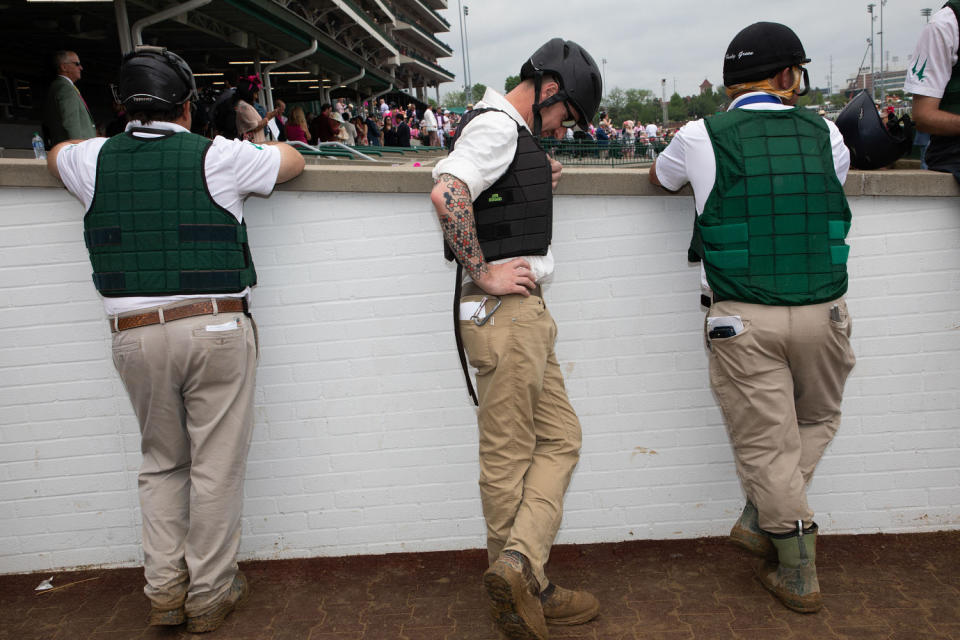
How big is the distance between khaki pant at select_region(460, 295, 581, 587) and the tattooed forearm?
171mm

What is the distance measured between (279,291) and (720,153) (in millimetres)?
2038

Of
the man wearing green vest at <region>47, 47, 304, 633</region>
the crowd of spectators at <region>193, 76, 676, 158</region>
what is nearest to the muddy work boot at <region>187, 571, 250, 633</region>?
the man wearing green vest at <region>47, 47, 304, 633</region>

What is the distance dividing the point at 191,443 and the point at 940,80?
3.57 m

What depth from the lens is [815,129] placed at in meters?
2.75

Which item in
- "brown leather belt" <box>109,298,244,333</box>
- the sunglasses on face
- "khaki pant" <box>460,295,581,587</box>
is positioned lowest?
"khaki pant" <box>460,295,581,587</box>

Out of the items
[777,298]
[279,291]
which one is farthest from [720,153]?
[279,291]

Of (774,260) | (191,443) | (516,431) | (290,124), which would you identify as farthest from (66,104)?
(290,124)

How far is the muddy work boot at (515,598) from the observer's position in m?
2.46

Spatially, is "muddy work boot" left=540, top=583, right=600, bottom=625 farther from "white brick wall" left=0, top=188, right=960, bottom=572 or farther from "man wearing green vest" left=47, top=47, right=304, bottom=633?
"man wearing green vest" left=47, top=47, right=304, bottom=633

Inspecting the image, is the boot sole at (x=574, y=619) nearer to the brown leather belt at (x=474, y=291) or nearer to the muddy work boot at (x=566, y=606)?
the muddy work boot at (x=566, y=606)

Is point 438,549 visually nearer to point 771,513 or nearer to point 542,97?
point 771,513

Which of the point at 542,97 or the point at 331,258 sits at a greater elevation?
the point at 542,97

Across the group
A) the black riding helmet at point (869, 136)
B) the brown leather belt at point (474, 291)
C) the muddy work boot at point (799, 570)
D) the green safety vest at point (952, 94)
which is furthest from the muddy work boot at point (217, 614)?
the green safety vest at point (952, 94)

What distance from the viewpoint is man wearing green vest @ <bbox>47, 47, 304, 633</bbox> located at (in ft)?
9.07
